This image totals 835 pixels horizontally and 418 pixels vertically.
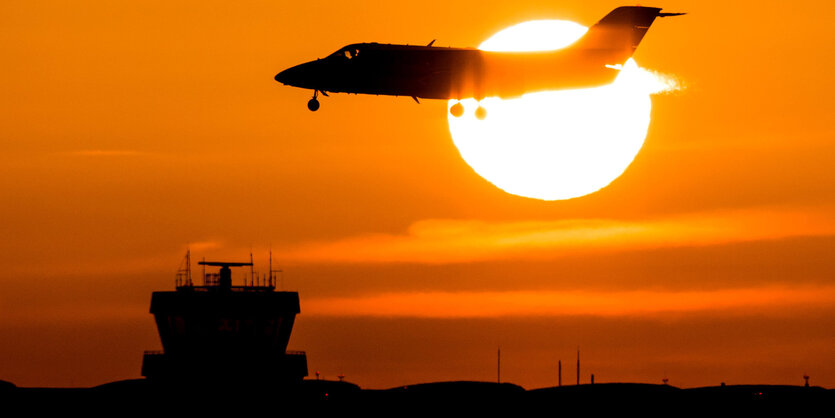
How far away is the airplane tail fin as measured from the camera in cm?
10000

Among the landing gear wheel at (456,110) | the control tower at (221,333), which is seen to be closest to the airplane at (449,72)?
the landing gear wheel at (456,110)

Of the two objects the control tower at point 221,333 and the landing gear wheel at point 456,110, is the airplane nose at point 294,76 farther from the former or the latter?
the control tower at point 221,333

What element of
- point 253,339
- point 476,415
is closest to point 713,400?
point 476,415

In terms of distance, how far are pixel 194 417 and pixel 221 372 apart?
631 centimetres

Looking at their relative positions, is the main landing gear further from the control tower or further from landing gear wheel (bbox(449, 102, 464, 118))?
the control tower

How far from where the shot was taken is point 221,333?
12988cm

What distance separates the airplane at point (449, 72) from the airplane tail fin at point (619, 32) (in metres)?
0.50

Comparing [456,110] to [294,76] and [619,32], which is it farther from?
[619,32]

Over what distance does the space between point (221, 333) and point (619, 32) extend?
45.2 meters

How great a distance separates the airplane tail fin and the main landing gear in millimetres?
12107

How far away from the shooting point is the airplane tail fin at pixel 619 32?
328 ft

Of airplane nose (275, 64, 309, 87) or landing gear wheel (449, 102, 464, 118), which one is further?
airplane nose (275, 64, 309, 87)

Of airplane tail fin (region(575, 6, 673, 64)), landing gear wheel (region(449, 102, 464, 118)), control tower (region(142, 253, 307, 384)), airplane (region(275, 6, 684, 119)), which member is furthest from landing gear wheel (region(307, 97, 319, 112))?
control tower (region(142, 253, 307, 384))

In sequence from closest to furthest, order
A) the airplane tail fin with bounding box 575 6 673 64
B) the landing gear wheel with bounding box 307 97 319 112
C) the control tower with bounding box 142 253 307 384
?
the landing gear wheel with bounding box 307 97 319 112 → the airplane tail fin with bounding box 575 6 673 64 → the control tower with bounding box 142 253 307 384
